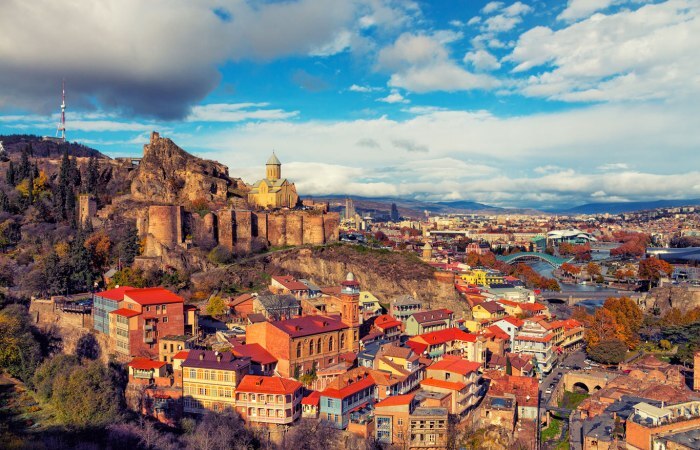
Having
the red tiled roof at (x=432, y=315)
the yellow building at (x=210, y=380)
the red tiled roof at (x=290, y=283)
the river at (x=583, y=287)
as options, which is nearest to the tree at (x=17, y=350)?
the yellow building at (x=210, y=380)

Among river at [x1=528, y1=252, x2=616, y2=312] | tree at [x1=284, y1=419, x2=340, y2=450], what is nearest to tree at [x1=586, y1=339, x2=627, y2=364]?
river at [x1=528, y1=252, x2=616, y2=312]

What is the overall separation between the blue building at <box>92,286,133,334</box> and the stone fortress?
9.60m

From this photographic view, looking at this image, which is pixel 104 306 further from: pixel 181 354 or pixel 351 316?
pixel 351 316

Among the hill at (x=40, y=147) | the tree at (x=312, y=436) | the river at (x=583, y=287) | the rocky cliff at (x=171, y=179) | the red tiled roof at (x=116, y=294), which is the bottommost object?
the river at (x=583, y=287)

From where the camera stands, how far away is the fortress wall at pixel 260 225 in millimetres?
54312

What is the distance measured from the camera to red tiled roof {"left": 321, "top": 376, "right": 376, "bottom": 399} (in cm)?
2790

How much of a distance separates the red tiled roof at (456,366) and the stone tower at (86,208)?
3783 centimetres

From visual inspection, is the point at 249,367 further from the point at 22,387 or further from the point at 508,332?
the point at 508,332

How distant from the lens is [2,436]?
1091 inches

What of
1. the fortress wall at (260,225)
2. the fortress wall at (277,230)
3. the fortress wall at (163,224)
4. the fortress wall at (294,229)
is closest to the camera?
the fortress wall at (163,224)

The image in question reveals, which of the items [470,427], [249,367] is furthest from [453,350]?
[249,367]

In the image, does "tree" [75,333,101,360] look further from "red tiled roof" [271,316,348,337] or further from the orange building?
the orange building

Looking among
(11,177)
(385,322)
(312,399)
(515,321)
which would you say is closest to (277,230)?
(385,322)

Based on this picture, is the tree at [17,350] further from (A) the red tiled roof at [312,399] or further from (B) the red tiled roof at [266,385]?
(A) the red tiled roof at [312,399]
